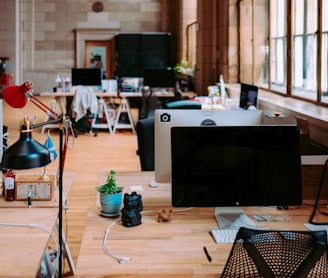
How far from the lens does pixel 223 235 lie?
233cm

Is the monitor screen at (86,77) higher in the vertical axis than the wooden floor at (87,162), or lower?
higher

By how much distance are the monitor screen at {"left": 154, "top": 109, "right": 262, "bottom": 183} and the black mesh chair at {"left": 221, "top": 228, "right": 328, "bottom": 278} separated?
121 cm

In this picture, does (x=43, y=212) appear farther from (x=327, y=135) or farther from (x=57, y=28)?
(x=57, y=28)

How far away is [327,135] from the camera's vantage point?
424cm

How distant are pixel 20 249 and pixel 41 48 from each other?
15546 mm

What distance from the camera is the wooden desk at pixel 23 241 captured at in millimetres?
1948

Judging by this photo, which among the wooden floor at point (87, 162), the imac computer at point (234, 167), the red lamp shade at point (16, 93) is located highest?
the red lamp shade at point (16, 93)

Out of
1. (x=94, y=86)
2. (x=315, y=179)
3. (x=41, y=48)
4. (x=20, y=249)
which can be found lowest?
(x=20, y=249)

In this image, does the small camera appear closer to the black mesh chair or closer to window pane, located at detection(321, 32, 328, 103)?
the black mesh chair

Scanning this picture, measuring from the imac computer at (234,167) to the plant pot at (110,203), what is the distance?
12.2 inches

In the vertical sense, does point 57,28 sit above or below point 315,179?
above

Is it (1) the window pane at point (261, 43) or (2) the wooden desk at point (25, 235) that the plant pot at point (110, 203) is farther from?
(1) the window pane at point (261, 43)

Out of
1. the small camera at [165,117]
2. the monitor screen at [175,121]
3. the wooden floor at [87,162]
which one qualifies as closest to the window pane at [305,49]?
Result: the wooden floor at [87,162]

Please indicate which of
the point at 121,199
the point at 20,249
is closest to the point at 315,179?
the point at 121,199
